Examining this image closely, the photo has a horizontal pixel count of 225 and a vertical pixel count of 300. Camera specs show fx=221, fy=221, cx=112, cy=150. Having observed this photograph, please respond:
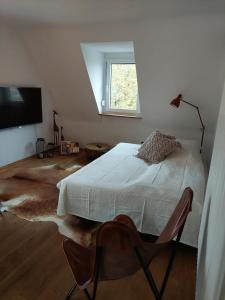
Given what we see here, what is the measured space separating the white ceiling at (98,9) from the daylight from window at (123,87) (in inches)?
57.9

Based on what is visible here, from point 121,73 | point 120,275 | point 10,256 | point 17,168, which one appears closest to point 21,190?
point 17,168

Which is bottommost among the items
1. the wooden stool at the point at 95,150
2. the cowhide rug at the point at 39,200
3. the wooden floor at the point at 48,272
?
the wooden floor at the point at 48,272

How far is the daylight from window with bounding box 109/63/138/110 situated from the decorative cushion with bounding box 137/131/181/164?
1.58 meters

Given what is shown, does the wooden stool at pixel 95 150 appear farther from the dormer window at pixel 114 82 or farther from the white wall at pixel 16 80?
the white wall at pixel 16 80

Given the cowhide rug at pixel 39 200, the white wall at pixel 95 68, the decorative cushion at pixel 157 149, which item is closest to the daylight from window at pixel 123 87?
the white wall at pixel 95 68

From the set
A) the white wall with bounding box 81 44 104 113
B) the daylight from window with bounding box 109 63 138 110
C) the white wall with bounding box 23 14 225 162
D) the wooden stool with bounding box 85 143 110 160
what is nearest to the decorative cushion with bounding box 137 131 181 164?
the white wall with bounding box 23 14 225 162

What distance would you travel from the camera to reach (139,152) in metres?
3.00

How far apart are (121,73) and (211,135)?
80.4 inches

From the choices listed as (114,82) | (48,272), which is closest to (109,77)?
(114,82)

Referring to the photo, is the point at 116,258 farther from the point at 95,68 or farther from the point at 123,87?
the point at 123,87

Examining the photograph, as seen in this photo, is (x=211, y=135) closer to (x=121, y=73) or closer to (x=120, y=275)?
(x=121, y=73)

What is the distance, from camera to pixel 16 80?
3.80m

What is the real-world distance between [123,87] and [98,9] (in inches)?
79.5

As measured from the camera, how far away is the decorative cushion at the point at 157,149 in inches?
109
